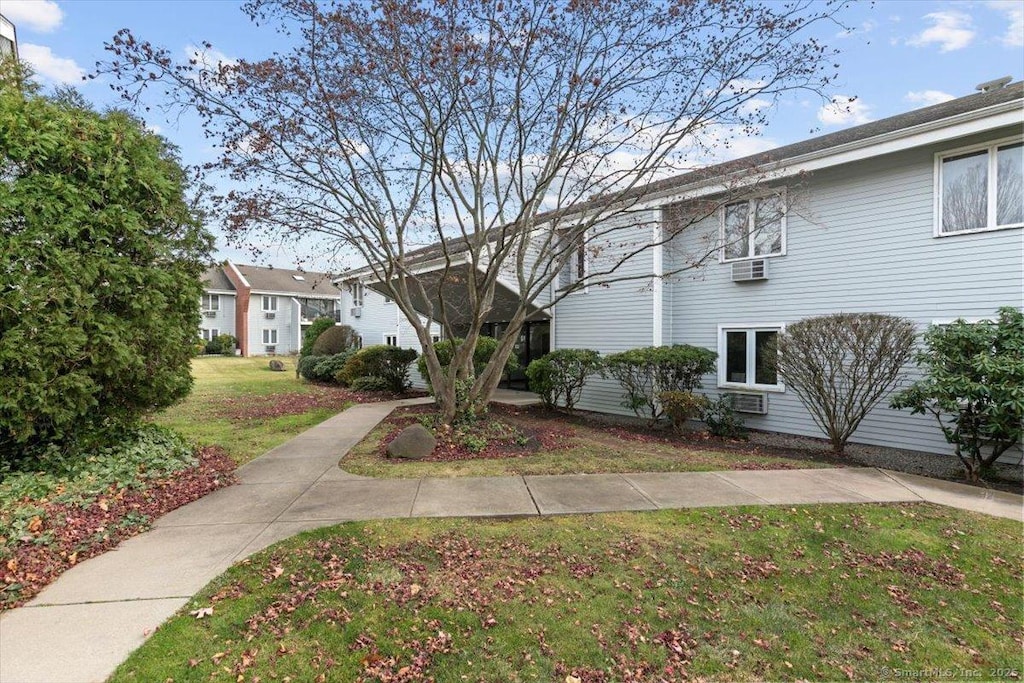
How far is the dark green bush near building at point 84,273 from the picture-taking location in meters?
4.95

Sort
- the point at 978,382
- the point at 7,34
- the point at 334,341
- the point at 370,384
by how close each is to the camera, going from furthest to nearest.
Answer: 1. the point at 334,341
2. the point at 370,384
3. the point at 7,34
4. the point at 978,382

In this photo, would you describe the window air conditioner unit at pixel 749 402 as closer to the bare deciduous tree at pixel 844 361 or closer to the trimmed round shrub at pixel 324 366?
the bare deciduous tree at pixel 844 361

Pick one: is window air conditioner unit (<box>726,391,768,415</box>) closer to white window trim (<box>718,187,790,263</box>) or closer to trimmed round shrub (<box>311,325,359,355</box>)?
white window trim (<box>718,187,790,263</box>)

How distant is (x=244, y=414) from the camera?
1155 centimetres

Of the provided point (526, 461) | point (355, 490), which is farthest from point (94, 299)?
point (526, 461)

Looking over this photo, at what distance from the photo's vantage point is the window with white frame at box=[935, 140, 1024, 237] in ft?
25.0

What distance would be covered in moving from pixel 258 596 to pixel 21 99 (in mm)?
5767

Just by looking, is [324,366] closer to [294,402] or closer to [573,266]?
[294,402]

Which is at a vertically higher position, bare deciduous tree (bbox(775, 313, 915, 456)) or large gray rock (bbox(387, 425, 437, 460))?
bare deciduous tree (bbox(775, 313, 915, 456))

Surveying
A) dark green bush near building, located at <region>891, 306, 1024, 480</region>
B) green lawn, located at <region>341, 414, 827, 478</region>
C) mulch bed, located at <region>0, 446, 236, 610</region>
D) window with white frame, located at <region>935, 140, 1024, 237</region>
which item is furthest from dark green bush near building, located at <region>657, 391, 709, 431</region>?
mulch bed, located at <region>0, 446, 236, 610</region>

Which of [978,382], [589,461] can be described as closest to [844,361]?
[978,382]

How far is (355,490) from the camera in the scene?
228 inches

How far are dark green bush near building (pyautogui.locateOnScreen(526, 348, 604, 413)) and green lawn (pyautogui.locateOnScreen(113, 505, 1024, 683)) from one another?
6633mm

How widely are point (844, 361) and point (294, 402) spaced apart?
12744 millimetres
